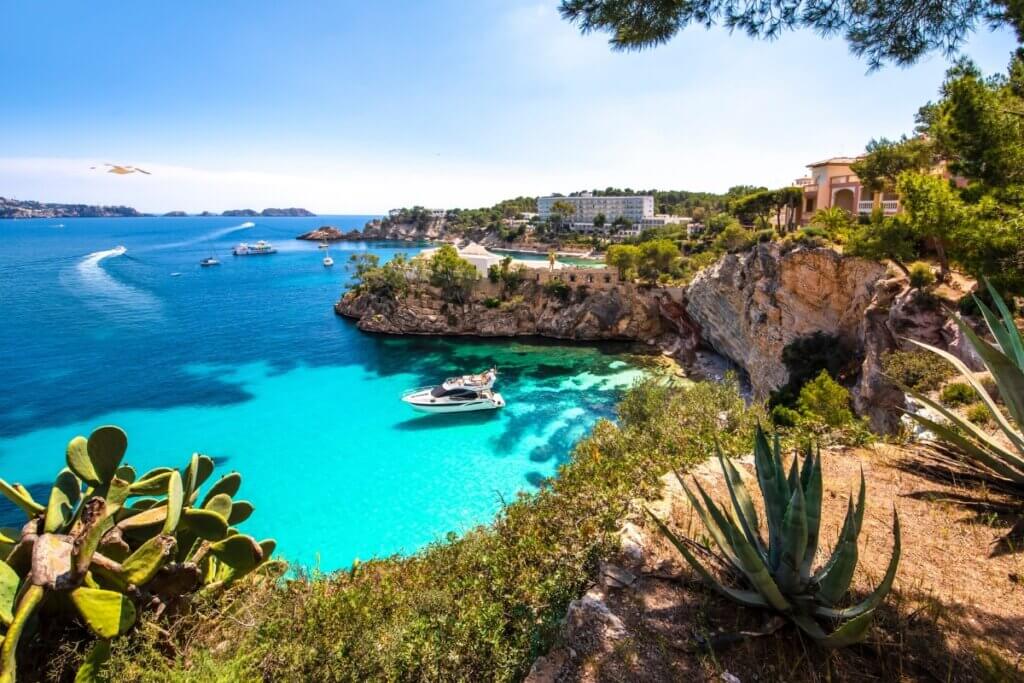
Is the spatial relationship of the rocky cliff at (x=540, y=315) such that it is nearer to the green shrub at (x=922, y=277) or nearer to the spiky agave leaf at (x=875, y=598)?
the green shrub at (x=922, y=277)

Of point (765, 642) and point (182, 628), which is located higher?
point (765, 642)

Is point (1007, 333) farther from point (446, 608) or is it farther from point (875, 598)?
point (446, 608)

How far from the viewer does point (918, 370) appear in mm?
9594

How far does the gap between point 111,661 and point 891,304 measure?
17.8 metres

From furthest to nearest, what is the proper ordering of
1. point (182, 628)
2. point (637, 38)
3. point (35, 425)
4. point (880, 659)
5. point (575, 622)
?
point (35, 425), point (637, 38), point (182, 628), point (575, 622), point (880, 659)

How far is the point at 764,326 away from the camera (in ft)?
64.8

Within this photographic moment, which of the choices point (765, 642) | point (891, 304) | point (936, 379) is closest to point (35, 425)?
point (765, 642)

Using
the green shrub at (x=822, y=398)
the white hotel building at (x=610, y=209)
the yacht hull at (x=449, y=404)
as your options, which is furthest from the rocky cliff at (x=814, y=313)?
the white hotel building at (x=610, y=209)

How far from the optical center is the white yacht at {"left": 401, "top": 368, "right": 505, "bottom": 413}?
18938 millimetres

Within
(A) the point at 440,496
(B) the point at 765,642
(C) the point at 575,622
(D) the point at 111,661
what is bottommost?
(A) the point at 440,496

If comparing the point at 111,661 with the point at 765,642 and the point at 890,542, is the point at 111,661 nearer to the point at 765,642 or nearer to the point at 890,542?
the point at 765,642

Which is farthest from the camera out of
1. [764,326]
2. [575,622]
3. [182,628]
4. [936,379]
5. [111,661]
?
[764,326]

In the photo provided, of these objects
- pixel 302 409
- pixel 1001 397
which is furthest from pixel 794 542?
pixel 302 409

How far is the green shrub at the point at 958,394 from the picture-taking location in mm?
7797
